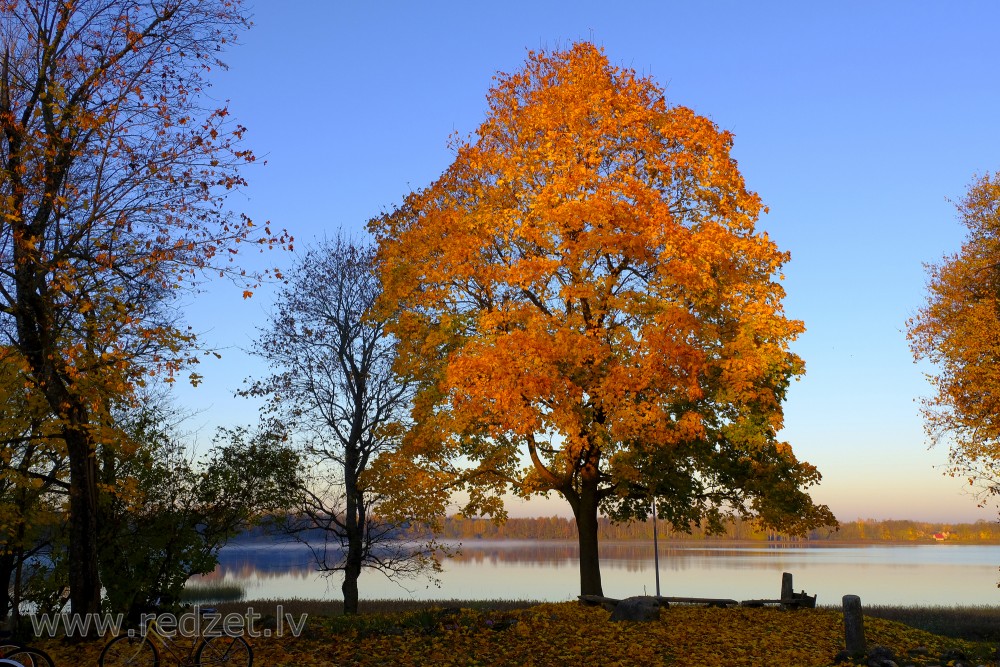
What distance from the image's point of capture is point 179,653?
14430mm

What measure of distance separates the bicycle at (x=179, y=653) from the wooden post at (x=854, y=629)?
1210 centimetres

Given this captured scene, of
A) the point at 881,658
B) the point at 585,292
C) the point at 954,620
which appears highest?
the point at 585,292

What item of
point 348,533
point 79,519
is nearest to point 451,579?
point 348,533

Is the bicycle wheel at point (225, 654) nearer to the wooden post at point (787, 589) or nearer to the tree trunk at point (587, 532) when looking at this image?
the tree trunk at point (587, 532)

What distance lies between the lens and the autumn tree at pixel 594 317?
20.6 metres

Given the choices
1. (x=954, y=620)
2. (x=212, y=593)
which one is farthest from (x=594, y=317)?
(x=212, y=593)

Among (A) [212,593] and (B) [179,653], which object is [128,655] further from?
(A) [212,593]

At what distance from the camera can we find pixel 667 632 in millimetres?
18578

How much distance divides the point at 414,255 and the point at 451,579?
205ft

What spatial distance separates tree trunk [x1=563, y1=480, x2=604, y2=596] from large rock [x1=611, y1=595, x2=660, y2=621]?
360 centimetres

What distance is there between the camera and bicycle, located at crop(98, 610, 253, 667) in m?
13.6

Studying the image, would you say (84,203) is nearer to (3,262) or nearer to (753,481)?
(3,262)

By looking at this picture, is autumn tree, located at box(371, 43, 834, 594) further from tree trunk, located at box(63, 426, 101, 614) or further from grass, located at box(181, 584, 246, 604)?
grass, located at box(181, 584, 246, 604)

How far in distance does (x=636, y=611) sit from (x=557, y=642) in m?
3.57
